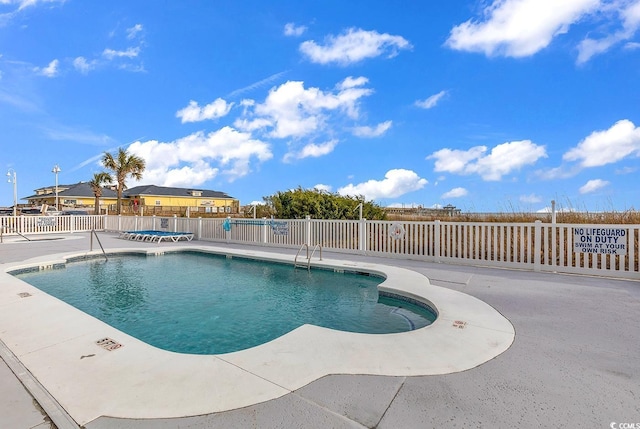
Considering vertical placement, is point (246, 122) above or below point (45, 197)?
above

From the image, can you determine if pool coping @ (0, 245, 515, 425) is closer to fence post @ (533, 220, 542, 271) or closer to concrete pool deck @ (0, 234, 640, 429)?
concrete pool deck @ (0, 234, 640, 429)

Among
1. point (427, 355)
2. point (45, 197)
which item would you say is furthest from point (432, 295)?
point (45, 197)

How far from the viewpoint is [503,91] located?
989cm

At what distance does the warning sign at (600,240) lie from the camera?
552 cm

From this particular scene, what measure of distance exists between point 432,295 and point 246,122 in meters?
13.0

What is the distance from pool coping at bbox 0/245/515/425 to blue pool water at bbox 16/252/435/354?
2.20ft

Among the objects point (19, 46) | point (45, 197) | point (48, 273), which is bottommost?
point (48, 273)

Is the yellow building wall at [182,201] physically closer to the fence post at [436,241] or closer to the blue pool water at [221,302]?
the blue pool water at [221,302]

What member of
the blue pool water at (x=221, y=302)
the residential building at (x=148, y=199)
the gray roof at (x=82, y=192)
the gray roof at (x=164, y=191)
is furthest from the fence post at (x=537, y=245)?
the gray roof at (x=82, y=192)

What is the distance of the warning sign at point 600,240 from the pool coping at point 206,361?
3.58 metres

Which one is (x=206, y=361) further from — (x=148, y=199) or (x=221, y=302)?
(x=148, y=199)

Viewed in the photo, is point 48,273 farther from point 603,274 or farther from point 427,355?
point 603,274

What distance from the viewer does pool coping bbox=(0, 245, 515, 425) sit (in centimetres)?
195

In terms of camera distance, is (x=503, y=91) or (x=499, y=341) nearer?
A: (x=499, y=341)
